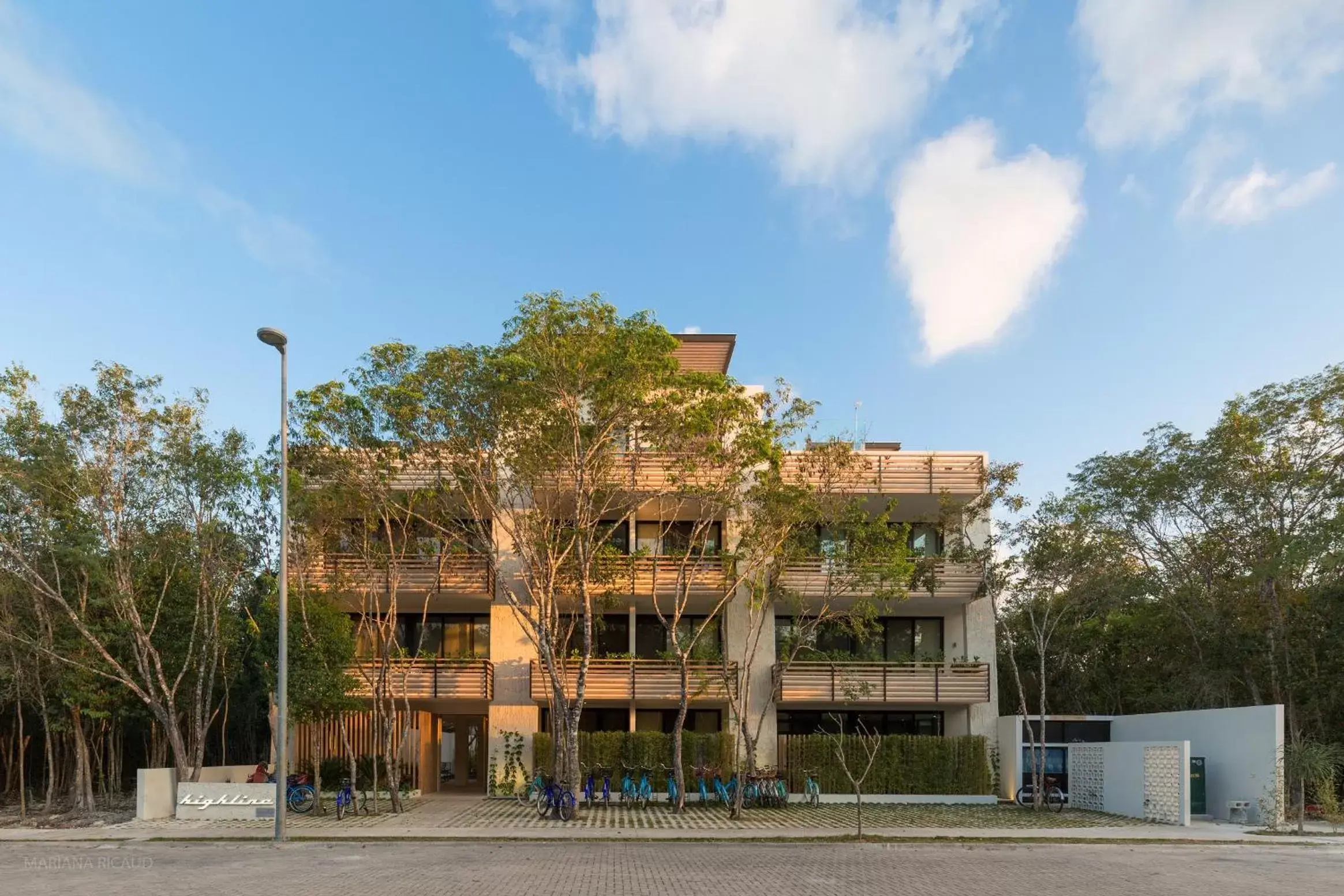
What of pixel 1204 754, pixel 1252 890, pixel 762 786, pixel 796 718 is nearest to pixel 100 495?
pixel 762 786

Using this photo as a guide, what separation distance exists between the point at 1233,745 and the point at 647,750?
50.0ft

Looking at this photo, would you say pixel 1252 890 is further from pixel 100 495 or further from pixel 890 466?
pixel 100 495

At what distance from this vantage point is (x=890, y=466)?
29078 millimetres

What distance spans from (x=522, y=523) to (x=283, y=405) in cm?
727

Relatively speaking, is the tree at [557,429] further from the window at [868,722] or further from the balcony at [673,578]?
the window at [868,722]

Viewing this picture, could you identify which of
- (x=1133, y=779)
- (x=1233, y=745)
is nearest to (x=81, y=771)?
(x=1133, y=779)

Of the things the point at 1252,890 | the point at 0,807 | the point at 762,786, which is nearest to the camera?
the point at 1252,890

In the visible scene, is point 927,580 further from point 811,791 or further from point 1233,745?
point 1233,745

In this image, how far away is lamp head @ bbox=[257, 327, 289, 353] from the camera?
18391 millimetres

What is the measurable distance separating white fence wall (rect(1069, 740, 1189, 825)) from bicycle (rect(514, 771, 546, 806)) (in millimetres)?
15252

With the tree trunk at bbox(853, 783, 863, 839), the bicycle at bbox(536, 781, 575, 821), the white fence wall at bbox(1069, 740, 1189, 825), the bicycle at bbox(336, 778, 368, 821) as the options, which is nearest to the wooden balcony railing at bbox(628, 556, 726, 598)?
the bicycle at bbox(536, 781, 575, 821)

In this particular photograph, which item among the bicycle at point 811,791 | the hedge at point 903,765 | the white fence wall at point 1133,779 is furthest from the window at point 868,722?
the white fence wall at point 1133,779

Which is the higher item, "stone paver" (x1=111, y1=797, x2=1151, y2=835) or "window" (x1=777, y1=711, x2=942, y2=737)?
"window" (x1=777, y1=711, x2=942, y2=737)

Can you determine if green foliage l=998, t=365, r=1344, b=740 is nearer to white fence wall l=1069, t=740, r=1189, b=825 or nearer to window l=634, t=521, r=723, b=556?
white fence wall l=1069, t=740, r=1189, b=825
